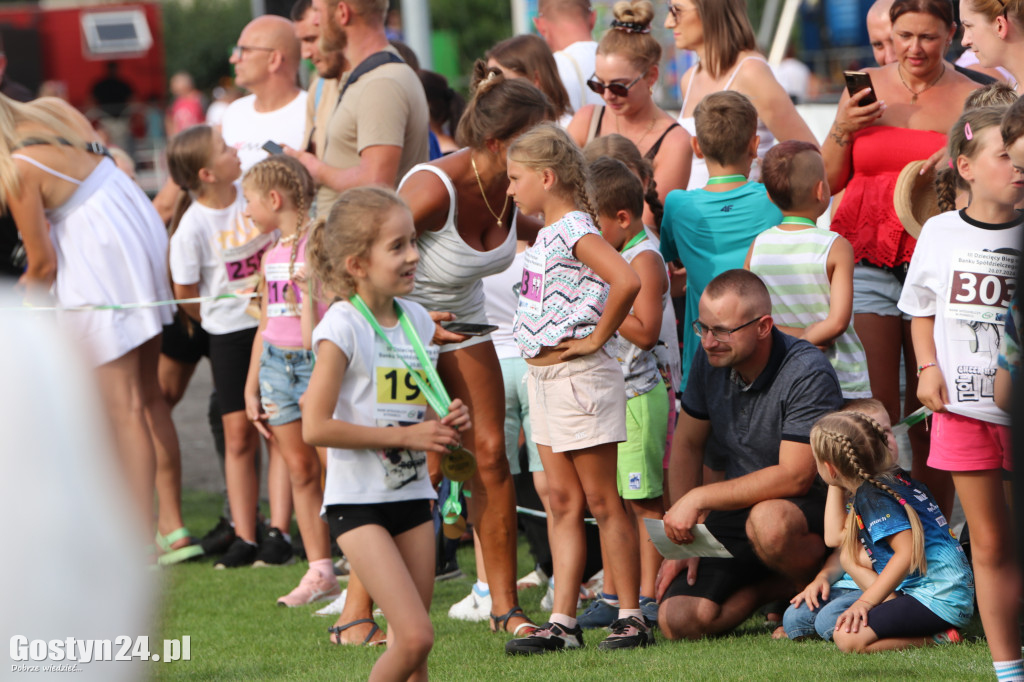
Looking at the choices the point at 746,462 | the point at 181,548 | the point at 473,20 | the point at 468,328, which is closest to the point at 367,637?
the point at 468,328

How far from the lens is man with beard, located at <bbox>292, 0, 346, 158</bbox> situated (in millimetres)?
6168

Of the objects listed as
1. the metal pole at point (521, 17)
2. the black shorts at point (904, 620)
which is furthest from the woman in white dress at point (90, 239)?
the metal pole at point (521, 17)

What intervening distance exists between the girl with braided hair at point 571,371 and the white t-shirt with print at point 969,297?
3.24 ft

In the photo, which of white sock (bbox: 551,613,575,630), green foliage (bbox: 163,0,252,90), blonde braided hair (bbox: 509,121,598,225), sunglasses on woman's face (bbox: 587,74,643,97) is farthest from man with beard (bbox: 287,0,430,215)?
green foliage (bbox: 163,0,252,90)

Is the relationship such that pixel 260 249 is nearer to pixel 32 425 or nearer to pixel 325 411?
pixel 325 411

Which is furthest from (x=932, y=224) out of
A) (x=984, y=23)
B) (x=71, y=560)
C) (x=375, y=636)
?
(x=71, y=560)

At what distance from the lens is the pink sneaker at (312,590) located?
555 centimetres

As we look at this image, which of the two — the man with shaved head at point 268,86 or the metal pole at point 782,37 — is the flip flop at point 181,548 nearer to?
the man with shaved head at point 268,86

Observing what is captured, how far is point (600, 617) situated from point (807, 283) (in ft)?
4.93

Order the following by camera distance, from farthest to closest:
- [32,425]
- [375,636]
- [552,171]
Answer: [375,636], [552,171], [32,425]

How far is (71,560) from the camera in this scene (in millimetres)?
1440

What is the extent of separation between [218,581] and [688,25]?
134 inches

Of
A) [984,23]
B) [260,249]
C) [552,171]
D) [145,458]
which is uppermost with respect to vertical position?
[984,23]

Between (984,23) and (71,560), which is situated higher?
(984,23)
